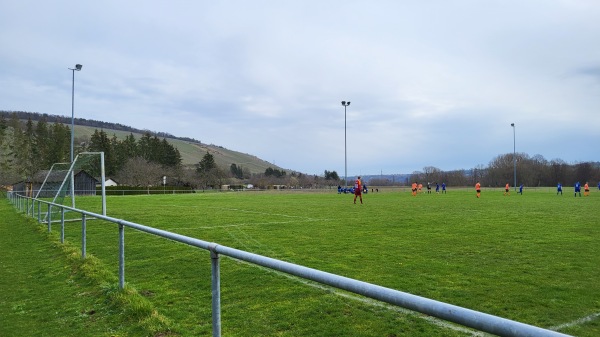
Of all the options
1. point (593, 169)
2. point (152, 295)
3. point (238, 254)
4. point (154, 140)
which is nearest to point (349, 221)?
point (152, 295)

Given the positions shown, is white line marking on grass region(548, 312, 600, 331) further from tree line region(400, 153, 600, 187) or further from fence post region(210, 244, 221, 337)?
tree line region(400, 153, 600, 187)

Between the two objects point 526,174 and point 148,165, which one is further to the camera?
point 526,174

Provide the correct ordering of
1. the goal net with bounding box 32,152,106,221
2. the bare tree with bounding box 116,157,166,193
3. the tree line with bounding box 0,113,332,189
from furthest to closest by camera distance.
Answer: the bare tree with bounding box 116,157,166,193 → the tree line with bounding box 0,113,332,189 → the goal net with bounding box 32,152,106,221

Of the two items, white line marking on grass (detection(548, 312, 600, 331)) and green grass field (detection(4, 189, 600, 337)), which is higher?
green grass field (detection(4, 189, 600, 337))

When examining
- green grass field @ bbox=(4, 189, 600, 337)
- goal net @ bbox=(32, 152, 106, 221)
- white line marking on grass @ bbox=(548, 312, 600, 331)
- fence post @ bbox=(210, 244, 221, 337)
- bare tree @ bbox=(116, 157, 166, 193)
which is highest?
bare tree @ bbox=(116, 157, 166, 193)

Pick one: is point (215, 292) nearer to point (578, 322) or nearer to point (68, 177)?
point (578, 322)

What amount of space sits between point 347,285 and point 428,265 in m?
6.47

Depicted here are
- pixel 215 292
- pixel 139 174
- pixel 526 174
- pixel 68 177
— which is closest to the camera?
pixel 215 292

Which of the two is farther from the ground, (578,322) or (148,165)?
(148,165)

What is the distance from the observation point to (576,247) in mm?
10664

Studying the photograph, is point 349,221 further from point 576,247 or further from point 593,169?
point 593,169

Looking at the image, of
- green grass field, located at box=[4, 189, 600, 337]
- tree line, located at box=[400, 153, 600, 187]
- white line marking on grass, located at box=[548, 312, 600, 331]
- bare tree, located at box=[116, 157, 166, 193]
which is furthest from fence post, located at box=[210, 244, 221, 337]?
tree line, located at box=[400, 153, 600, 187]

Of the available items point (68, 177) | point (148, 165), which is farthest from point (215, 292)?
point (148, 165)

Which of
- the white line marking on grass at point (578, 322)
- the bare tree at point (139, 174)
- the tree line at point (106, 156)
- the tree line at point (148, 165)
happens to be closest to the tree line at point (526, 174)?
the tree line at point (148, 165)
